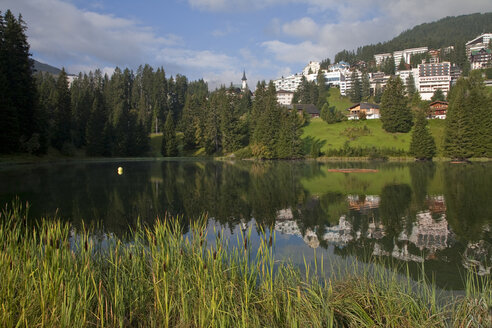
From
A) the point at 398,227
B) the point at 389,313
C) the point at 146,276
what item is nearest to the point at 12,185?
the point at 146,276

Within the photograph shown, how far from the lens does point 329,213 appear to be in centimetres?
1602

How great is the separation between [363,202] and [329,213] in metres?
3.83

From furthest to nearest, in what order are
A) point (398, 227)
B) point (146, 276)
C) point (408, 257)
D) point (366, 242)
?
point (398, 227)
point (366, 242)
point (408, 257)
point (146, 276)

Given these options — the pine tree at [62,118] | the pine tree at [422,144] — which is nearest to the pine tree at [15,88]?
the pine tree at [62,118]

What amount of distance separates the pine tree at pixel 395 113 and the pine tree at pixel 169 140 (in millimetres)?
47448

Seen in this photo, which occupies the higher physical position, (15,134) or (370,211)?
(15,134)

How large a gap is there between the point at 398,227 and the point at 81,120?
79940 mm

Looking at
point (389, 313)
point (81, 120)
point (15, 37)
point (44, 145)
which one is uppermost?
point (15, 37)

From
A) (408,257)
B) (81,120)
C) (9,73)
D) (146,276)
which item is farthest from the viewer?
(81,120)

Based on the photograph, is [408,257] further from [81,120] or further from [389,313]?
[81,120]

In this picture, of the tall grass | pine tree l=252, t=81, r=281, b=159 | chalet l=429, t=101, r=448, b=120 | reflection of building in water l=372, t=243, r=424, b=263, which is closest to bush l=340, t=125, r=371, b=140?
pine tree l=252, t=81, r=281, b=159

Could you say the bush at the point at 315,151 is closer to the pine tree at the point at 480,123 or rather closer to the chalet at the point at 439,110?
the pine tree at the point at 480,123

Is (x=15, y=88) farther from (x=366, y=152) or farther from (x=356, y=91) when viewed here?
(x=356, y=91)

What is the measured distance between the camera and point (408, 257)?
9.30 metres
